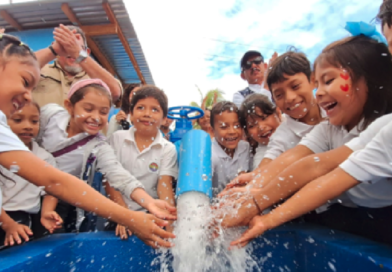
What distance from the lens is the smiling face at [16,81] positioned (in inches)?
41.6

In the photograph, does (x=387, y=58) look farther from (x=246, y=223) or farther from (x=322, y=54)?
(x=246, y=223)

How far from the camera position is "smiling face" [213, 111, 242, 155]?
7.29 ft

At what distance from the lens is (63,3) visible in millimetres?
4629

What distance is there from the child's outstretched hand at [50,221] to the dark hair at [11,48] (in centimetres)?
77

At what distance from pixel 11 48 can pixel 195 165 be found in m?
1.05

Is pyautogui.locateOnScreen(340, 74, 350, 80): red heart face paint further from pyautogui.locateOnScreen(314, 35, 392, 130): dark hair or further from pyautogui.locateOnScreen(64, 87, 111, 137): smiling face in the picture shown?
pyautogui.locateOnScreen(64, 87, 111, 137): smiling face

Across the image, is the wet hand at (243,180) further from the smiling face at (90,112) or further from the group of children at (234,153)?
the smiling face at (90,112)

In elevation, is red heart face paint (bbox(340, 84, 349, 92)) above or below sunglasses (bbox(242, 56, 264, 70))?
below

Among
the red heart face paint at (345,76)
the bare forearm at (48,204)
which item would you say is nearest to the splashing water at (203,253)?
the bare forearm at (48,204)

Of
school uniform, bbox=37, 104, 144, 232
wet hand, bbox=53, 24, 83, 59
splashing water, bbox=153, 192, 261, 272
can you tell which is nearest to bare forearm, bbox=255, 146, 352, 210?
splashing water, bbox=153, 192, 261, 272

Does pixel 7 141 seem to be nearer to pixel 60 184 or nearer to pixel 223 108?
pixel 60 184

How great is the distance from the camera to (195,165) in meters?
1.60

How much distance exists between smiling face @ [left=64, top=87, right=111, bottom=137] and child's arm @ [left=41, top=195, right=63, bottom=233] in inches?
19.4

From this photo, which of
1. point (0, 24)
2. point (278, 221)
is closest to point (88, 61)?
point (278, 221)
